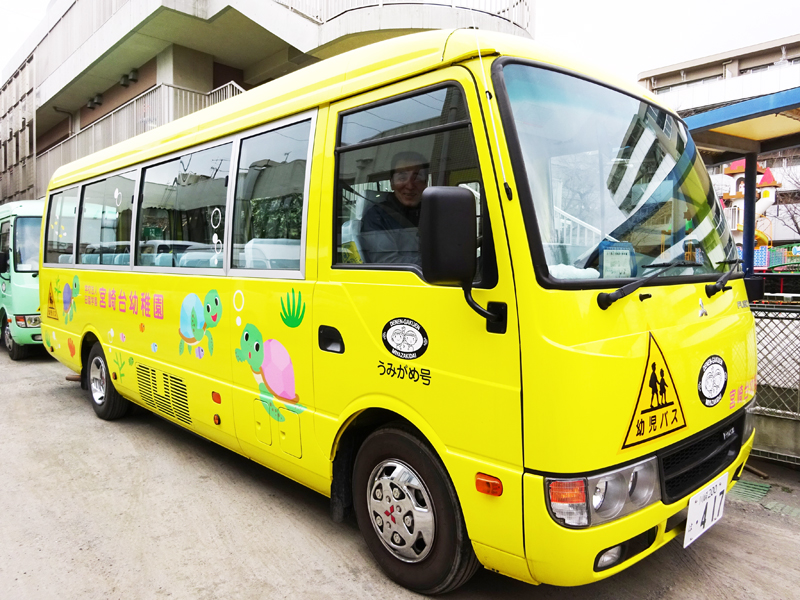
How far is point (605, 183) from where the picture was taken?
2.65 meters

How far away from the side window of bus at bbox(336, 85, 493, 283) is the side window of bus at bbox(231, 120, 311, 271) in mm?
404

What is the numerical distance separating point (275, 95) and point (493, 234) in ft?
6.81

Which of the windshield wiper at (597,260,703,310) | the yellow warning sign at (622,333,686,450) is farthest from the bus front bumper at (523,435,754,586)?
the windshield wiper at (597,260,703,310)

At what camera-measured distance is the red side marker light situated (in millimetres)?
2426

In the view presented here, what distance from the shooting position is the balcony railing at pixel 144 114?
1421cm

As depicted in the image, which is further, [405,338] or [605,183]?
[405,338]

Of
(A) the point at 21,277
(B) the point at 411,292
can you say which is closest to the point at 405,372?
(B) the point at 411,292

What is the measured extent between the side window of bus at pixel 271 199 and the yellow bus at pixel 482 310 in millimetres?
16

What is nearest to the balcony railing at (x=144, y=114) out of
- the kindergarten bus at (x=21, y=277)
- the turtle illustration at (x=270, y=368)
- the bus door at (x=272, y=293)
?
the kindergarten bus at (x=21, y=277)

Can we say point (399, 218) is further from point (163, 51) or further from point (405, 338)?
point (163, 51)

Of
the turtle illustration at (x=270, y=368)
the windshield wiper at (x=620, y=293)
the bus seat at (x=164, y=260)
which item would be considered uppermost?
the bus seat at (x=164, y=260)

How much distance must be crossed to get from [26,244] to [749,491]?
35.4 ft

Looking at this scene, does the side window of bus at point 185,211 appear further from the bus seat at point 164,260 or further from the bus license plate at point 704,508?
the bus license plate at point 704,508

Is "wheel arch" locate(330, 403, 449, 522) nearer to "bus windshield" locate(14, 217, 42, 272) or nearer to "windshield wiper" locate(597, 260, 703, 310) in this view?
"windshield wiper" locate(597, 260, 703, 310)
